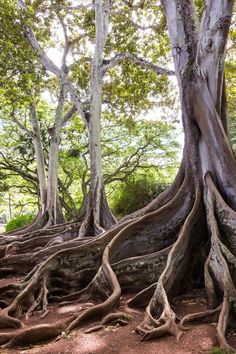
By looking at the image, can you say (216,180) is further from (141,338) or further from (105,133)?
(105,133)

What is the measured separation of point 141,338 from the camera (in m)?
3.19

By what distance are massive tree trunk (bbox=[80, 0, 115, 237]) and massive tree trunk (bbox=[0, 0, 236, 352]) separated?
2816mm

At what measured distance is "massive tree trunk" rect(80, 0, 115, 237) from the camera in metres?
8.57

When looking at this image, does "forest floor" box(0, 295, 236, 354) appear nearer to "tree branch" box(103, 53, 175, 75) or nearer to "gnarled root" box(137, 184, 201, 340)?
"gnarled root" box(137, 184, 201, 340)

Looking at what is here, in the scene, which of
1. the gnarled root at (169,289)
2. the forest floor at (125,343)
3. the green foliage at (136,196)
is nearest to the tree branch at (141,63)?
the gnarled root at (169,289)

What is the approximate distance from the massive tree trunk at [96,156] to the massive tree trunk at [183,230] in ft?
9.24

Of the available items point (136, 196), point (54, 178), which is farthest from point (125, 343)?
point (136, 196)

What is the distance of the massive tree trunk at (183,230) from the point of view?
4457 millimetres

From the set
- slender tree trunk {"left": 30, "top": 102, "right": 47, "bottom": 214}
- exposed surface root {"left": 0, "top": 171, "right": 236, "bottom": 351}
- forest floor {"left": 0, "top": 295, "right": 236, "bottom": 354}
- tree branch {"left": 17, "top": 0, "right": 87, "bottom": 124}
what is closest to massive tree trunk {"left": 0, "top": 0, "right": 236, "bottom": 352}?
exposed surface root {"left": 0, "top": 171, "right": 236, "bottom": 351}

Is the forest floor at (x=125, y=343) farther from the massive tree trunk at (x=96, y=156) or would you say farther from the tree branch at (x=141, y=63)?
the tree branch at (x=141, y=63)

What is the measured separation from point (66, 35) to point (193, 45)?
783 cm

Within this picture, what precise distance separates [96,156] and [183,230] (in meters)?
4.88

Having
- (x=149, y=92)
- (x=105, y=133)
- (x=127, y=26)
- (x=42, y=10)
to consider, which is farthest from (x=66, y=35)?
(x=105, y=133)

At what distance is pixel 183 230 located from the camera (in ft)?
15.9
